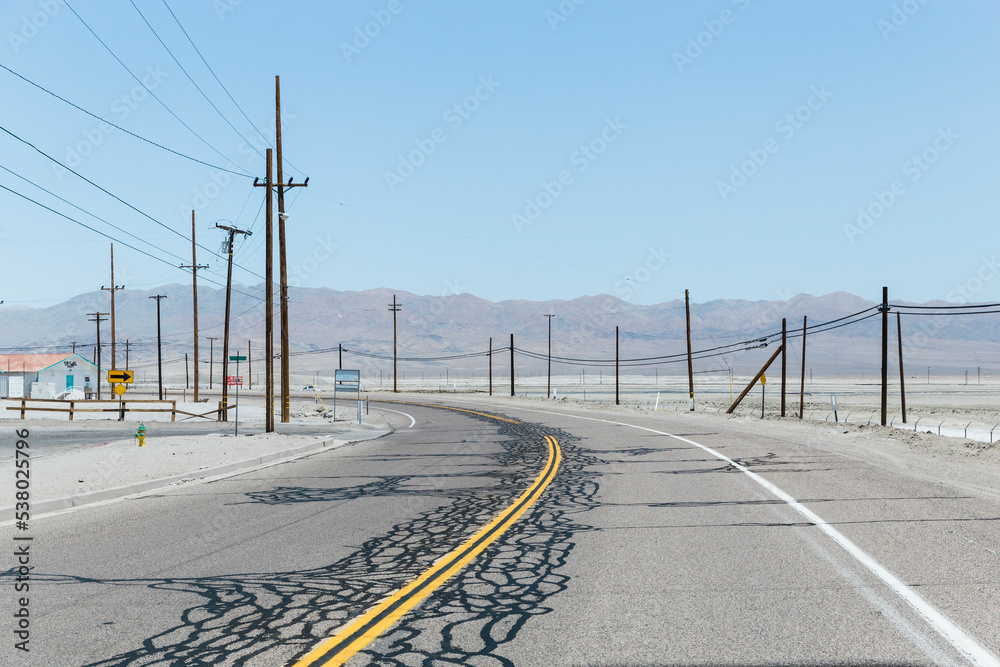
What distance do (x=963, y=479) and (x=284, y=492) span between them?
1220 centimetres

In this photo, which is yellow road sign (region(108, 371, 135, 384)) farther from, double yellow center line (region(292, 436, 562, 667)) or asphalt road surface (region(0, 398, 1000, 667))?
double yellow center line (region(292, 436, 562, 667))

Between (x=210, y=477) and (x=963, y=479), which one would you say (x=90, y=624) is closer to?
(x=210, y=477)

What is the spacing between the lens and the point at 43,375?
9356 centimetres

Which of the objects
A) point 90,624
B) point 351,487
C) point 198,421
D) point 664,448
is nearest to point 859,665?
point 90,624

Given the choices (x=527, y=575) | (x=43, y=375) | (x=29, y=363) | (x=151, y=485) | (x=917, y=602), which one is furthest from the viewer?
(x=29, y=363)

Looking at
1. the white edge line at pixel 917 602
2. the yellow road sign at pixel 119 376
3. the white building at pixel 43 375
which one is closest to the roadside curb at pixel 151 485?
the yellow road sign at pixel 119 376

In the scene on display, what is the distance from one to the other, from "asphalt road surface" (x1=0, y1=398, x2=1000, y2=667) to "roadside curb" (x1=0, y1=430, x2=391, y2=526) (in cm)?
71

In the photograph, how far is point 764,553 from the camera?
318 inches

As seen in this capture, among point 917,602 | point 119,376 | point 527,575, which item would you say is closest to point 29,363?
point 119,376

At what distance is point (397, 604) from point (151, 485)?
9.40 metres

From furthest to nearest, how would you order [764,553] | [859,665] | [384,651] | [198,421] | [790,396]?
[790,396], [198,421], [764,553], [384,651], [859,665]

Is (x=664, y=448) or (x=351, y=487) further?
(x=664, y=448)

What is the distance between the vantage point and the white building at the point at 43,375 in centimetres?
9094

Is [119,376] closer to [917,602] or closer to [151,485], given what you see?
[151,485]
